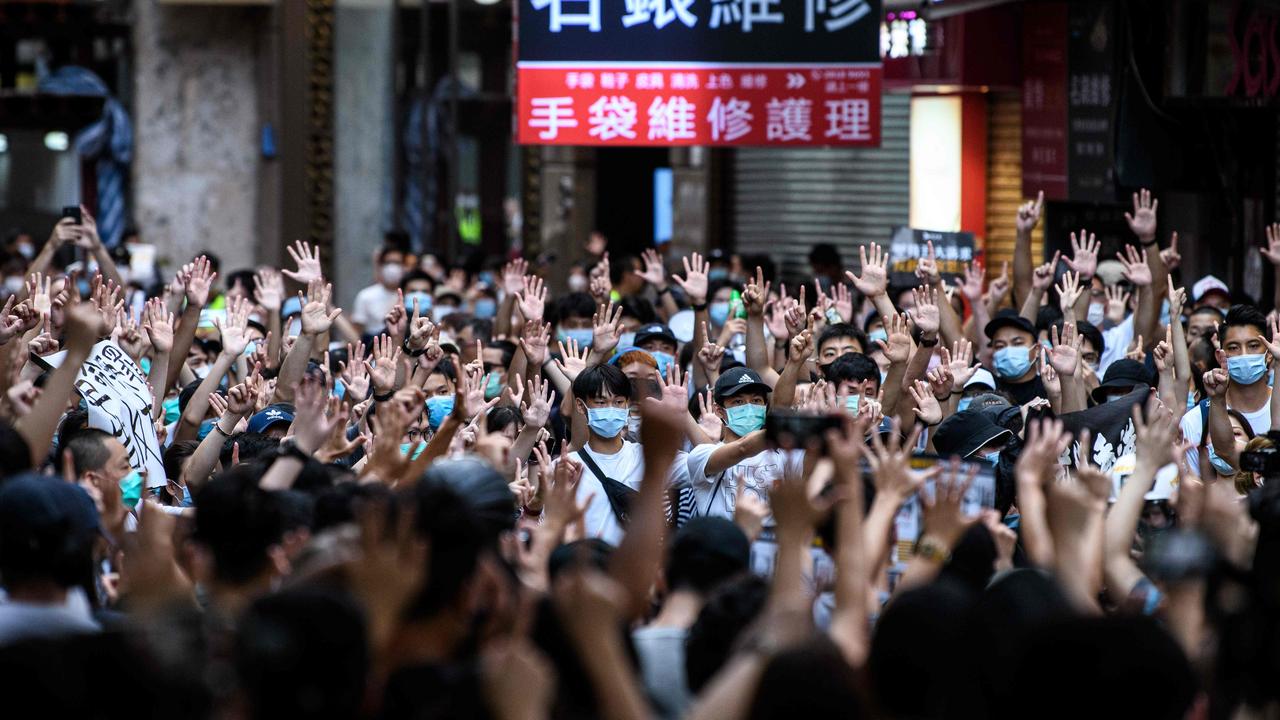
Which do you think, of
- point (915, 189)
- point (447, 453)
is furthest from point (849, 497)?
point (915, 189)

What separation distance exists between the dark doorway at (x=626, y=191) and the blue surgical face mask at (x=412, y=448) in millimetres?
12375

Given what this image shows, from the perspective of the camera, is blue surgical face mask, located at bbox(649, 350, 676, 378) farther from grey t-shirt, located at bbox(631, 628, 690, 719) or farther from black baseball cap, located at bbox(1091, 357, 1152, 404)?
grey t-shirt, located at bbox(631, 628, 690, 719)

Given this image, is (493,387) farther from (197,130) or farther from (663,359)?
(197,130)

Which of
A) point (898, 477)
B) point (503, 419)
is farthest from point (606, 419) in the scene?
A: point (898, 477)

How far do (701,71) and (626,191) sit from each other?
832cm

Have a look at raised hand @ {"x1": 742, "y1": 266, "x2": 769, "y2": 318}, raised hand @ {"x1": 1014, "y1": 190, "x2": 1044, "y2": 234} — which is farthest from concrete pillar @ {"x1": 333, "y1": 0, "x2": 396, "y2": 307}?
raised hand @ {"x1": 742, "y1": 266, "x2": 769, "y2": 318}

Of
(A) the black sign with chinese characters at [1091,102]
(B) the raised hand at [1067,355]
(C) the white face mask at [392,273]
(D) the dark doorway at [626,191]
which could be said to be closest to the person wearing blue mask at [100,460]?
(B) the raised hand at [1067,355]

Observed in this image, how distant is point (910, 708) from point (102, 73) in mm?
18296

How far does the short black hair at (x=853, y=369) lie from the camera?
26.0 ft

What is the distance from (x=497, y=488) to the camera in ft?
15.3

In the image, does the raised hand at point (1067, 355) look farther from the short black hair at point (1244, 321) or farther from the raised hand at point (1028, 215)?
the raised hand at point (1028, 215)

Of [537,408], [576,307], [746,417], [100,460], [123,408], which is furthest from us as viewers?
[576,307]

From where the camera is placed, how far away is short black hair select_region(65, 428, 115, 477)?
6.07 m

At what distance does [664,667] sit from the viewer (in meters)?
4.18
